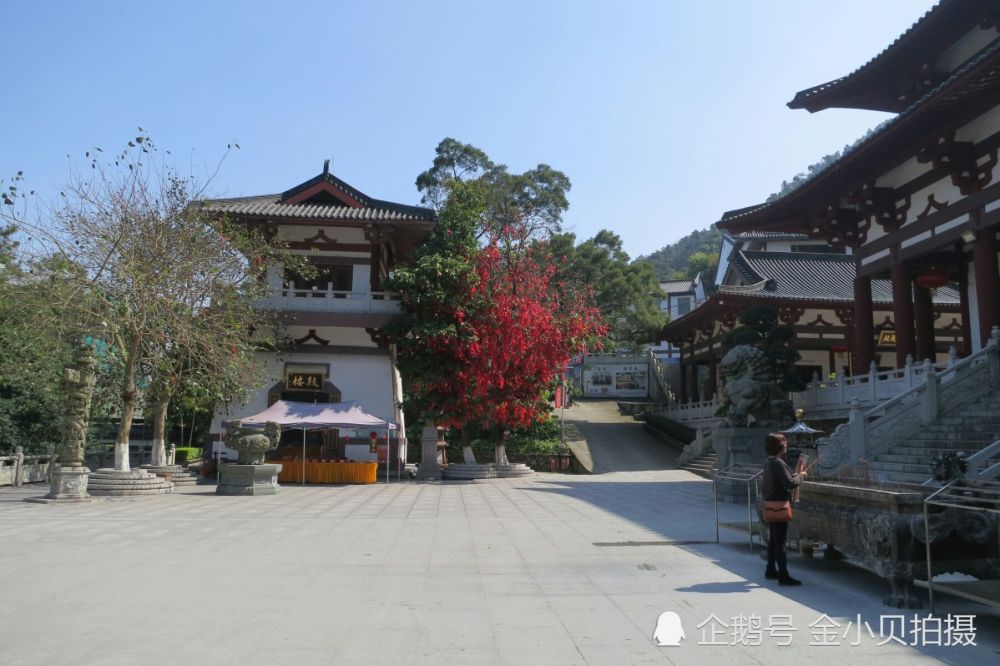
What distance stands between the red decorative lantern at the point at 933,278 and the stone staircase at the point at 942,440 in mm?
4962

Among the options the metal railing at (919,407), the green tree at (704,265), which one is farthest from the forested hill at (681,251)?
the metal railing at (919,407)

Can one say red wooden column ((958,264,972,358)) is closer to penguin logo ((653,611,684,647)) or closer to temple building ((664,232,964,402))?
temple building ((664,232,964,402))

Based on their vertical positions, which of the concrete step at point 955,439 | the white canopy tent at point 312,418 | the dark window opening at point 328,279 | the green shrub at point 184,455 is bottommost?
the green shrub at point 184,455

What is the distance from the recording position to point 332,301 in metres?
21.8

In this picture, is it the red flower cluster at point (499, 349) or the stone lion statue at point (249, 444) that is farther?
the red flower cluster at point (499, 349)

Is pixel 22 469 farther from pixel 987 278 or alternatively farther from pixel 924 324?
pixel 924 324

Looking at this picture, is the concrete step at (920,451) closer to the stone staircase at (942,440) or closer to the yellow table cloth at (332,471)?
the stone staircase at (942,440)

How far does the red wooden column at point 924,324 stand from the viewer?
54.9 ft

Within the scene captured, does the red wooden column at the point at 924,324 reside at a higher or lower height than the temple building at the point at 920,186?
lower

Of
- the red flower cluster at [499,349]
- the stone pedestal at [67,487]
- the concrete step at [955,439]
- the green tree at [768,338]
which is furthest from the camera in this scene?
the red flower cluster at [499,349]

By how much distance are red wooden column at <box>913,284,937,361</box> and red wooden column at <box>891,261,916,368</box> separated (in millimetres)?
287

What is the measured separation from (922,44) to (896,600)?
15.1m

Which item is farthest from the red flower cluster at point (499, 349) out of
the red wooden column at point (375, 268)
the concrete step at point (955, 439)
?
the concrete step at point (955, 439)

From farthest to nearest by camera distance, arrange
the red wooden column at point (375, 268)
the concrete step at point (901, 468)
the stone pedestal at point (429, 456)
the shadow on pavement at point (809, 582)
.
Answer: the red wooden column at point (375, 268) → the stone pedestal at point (429, 456) → the concrete step at point (901, 468) → the shadow on pavement at point (809, 582)
